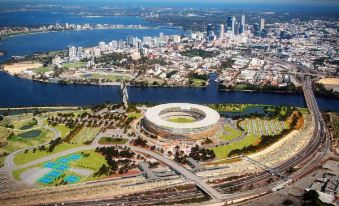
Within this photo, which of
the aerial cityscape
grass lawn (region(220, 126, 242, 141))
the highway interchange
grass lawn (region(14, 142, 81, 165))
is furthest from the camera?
grass lawn (region(220, 126, 242, 141))

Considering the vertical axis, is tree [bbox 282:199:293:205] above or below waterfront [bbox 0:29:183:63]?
below

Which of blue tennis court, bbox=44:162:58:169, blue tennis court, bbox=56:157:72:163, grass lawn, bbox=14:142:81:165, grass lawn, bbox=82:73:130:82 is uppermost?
grass lawn, bbox=82:73:130:82

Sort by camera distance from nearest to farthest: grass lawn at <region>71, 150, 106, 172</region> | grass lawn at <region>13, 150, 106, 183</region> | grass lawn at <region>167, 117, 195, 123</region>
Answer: grass lawn at <region>13, 150, 106, 183</region>, grass lawn at <region>71, 150, 106, 172</region>, grass lawn at <region>167, 117, 195, 123</region>

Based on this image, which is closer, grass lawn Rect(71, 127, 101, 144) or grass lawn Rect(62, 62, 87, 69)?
grass lawn Rect(71, 127, 101, 144)

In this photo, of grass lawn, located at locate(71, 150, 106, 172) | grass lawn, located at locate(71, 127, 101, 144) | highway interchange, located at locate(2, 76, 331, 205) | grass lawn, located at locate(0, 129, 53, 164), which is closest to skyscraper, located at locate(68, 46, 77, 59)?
grass lawn, located at locate(71, 127, 101, 144)

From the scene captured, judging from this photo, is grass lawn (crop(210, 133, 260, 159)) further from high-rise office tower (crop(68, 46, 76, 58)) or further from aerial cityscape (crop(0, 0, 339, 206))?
high-rise office tower (crop(68, 46, 76, 58))

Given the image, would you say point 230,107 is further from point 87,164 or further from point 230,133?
point 87,164

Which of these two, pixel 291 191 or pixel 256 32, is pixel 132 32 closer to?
pixel 256 32

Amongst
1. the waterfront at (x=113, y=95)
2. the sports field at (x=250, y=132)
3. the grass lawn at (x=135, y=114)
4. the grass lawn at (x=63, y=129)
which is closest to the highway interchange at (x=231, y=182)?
the grass lawn at (x=63, y=129)
